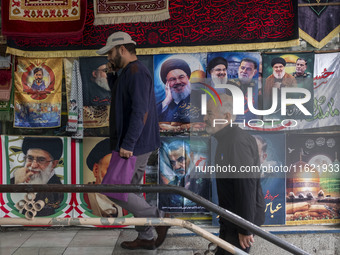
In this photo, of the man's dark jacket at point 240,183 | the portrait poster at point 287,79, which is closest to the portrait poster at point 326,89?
the portrait poster at point 287,79

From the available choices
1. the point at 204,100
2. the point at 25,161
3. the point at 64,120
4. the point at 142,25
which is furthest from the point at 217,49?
the point at 25,161

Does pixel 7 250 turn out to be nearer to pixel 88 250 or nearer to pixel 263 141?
pixel 88 250

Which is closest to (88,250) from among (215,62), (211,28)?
(215,62)

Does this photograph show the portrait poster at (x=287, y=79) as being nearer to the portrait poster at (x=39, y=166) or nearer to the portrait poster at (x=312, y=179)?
the portrait poster at (x=312, y=179)

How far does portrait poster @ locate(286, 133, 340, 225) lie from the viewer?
4480 millimetres

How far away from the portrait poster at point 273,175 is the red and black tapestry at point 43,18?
7.35ft

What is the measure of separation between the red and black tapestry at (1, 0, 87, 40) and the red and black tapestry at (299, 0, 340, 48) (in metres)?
2.32

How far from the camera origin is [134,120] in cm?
365

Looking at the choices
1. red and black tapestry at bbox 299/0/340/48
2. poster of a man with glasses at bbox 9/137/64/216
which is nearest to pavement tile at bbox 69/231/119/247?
poster of a man with glasses at bbox 9/137/64/216

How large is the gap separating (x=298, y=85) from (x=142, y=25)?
1.79 metres

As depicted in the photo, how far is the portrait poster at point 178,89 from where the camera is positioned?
4.45 meters

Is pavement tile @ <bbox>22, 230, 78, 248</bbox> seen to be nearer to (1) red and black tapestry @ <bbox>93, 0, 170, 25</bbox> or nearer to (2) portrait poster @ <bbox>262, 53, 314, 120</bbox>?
(1) red and black tapestry @ <bbox>93, 0, 170, 25</bbox>

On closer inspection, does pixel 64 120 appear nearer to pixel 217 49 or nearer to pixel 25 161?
pixel 25 161

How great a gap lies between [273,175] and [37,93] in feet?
8.88
